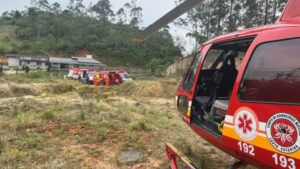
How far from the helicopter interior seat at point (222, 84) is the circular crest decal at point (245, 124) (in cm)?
145

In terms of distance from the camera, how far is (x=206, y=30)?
125 ft

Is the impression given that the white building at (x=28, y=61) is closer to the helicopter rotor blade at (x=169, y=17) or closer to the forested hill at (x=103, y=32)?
the forested hill at (x=103, y=32)

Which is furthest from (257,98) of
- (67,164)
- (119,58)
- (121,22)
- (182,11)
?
(121,22)

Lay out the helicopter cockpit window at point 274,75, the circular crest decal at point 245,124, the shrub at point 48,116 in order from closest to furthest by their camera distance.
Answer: the helicopter cockpit window at point 274,75 < the circular crest decal at point 245,124 < the shrub at point 48,116

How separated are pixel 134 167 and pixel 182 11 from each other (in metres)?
2.83

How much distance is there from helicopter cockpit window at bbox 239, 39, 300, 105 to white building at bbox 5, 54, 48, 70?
51.7m

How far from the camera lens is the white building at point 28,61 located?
46.3 meters

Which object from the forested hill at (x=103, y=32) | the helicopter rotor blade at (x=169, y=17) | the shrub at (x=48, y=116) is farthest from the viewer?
the forested hill at (x=103, y=32)

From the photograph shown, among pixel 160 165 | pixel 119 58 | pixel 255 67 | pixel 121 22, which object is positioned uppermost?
pixel 121 22

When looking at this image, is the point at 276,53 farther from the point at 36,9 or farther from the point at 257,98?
the point at 36,9

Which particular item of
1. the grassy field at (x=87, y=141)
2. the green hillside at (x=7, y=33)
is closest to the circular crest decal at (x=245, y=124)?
the grassy field at (x=87, y=141)

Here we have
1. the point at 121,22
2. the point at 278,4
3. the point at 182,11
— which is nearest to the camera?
the point at 182,11

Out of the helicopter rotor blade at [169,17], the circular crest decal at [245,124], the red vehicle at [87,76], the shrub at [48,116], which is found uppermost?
the helicopter rotor blade at [169,17]

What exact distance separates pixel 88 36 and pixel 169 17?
223 feet
